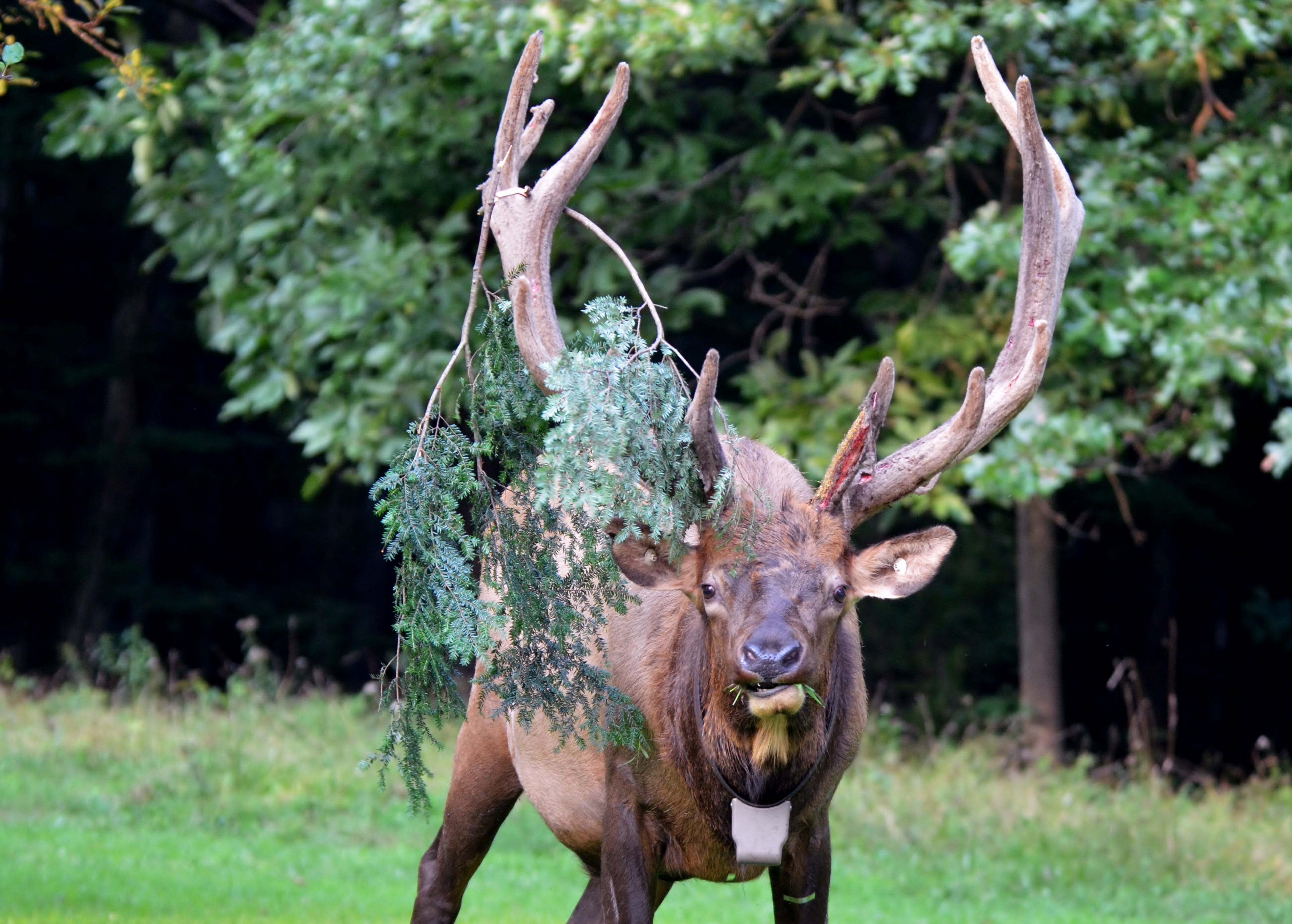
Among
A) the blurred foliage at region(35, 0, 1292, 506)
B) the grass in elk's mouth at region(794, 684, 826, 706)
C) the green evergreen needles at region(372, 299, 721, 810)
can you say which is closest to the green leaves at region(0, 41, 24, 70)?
the green evergreen needles at region(372, 299, 721, 810)

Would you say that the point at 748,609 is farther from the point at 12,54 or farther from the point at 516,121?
the point at 12,54

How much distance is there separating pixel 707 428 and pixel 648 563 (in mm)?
448

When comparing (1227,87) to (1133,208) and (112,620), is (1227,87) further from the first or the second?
(112,620)

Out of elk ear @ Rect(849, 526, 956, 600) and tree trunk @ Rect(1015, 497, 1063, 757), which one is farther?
tree trunk @ Rect(1015, 497, 1063, 757)

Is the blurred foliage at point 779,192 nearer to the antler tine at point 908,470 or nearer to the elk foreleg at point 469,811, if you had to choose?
the elk foreleg at point 469,811

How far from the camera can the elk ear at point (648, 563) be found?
4398 mm

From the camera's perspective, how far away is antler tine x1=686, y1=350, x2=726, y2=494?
4.05m

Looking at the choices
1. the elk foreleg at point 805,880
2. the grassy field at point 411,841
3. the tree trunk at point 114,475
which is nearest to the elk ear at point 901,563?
the elk foreleg at point 805,880

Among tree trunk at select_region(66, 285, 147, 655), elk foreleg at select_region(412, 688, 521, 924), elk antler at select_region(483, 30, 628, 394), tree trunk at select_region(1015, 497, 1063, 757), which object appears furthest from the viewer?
tree trunk at select_region(66, 285, 147, 655)

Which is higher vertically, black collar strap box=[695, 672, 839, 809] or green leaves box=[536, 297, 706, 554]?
green leaves box=[536, 297, 706, 554]

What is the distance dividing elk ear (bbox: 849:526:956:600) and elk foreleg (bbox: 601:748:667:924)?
878mm

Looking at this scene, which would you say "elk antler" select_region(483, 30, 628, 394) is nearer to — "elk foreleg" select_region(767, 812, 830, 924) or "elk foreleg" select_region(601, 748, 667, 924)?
"elk foreleg" select_region(601, 748, 667, 924)

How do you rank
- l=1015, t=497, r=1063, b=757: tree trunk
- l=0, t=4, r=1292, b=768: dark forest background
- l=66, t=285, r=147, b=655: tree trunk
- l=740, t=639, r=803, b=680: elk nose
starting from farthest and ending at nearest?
1. l=66, t=285, r=147, b=655: tree trunk
2. l=0, t=4, r=1292, b=768: dark forest background
3. l=1015, t=497, r=1063, b=757: tree trunk
4. l=740, t=639, r=803, b=680: elk nose

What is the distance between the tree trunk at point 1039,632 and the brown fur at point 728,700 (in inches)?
255
